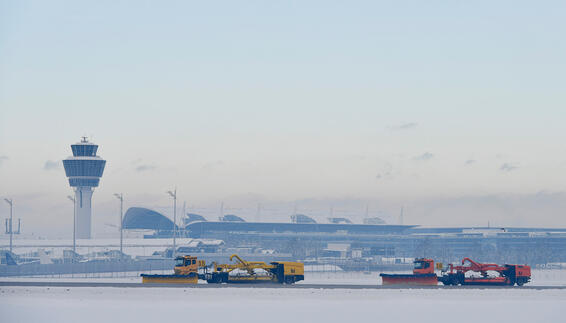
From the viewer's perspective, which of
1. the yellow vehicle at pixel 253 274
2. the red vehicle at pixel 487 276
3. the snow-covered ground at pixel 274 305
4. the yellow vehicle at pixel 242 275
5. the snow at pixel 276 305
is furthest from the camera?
the red vehicle at pixel 487 276

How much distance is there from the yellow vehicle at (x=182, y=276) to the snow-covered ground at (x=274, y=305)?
694 centimetres

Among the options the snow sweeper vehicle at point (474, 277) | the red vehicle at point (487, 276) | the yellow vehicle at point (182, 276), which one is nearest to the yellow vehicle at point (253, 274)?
the yellow vehicle at point (182, 276)

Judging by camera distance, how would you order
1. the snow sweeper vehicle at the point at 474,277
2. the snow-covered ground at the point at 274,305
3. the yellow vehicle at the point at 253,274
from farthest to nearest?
the snow sweeper vehicle at the point at 474,277 → the yellow vehicle at the point at 253,274 → the snow-covered ground at the point at 274,305

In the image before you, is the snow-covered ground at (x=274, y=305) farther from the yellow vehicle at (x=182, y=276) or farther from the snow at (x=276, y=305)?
the yellow vehicle at (x=182, y=276)

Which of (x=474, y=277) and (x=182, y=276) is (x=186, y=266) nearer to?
(x=182, y=276)

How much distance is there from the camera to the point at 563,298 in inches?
2940

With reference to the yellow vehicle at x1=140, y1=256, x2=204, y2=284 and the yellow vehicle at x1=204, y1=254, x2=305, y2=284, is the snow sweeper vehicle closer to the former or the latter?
the yellow vehicle at x1=204, y1=254, x2=305, y2=284

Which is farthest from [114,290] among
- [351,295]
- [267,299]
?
[351,295]

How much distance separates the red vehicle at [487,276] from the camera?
85062mm

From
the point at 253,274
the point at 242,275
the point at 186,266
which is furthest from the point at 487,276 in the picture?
the point at 186,266

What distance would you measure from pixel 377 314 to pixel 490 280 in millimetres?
29537

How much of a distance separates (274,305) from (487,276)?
2996 centimetres

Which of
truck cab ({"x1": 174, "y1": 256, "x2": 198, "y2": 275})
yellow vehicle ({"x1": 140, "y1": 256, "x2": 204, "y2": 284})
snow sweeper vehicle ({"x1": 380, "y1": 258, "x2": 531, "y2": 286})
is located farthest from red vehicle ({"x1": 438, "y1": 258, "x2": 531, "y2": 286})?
truck cab ({"x1": 174, "y1": 256, "x2": 198, "y2": 275})

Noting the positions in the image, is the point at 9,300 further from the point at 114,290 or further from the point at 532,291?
the point at 532,291
